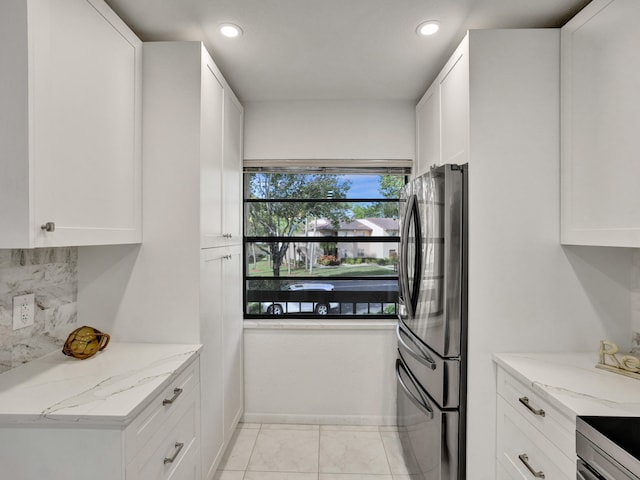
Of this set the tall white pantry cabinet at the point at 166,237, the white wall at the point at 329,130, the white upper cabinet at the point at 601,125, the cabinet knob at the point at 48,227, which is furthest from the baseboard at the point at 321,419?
the cabinet knob at the point at 48,227

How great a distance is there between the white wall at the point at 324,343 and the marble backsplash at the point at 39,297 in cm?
128

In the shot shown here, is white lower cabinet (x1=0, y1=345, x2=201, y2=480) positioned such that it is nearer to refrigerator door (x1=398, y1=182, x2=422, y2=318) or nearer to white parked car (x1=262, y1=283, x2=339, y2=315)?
refrigerator door (x1=398, y1=182, x2=422, y2=318)

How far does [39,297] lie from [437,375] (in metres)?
1.89

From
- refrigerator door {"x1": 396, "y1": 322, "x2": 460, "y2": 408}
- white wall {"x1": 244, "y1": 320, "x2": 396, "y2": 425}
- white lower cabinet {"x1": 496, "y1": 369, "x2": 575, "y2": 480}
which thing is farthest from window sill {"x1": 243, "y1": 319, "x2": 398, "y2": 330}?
white lower cabinet {"x1": 496, "y1": 369, "x2": 575, "y2": 480}

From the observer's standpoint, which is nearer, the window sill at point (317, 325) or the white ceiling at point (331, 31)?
the white ceiling at point (331, 31)

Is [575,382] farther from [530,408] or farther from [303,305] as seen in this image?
[303,305]

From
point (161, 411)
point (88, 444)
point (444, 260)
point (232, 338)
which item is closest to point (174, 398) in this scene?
point (161, 411)

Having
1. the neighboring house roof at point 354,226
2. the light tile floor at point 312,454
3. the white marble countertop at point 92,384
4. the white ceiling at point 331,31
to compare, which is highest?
the white ceiling at point 331,31

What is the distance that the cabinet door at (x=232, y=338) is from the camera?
2273 mm

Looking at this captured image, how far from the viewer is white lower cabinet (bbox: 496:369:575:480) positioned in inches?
48.2

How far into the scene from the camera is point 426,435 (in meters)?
1.85

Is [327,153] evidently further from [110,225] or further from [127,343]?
[127,343]

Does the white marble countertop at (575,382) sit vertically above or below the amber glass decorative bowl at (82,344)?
below

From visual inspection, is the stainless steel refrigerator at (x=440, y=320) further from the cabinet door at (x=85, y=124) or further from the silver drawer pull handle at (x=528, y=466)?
the cabinet door at (x=85, y=124)
